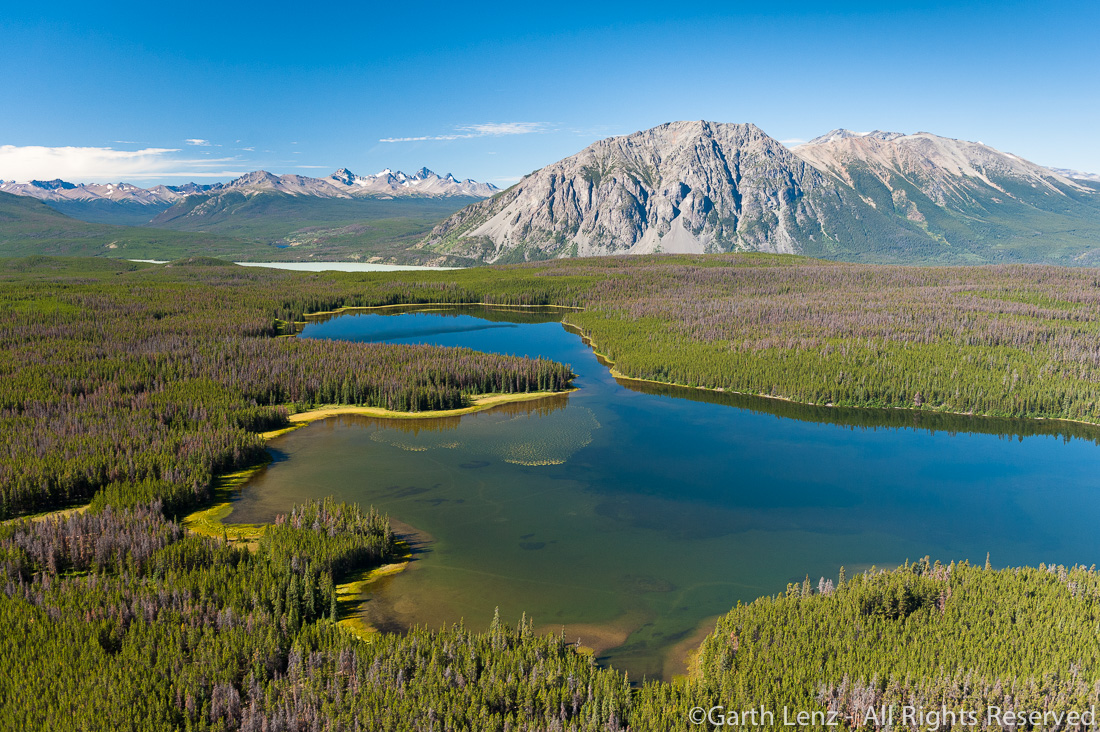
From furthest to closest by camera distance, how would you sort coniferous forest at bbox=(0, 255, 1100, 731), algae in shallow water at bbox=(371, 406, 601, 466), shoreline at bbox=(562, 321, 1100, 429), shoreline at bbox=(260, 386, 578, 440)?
shoreline at bbox=(562, 321, 1100, 429)
shoreline at bbox=(260, 386, 578, 440)
algae in shallow water at bbox=(371, 406, 601, 466)
coniferous forest at bbox=(0, 255, 1100, 731)

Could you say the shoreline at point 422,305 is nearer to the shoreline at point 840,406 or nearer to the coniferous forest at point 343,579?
the coniferous forest at point 343,579

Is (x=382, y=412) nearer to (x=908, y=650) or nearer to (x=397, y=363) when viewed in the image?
(x=397, y=363)

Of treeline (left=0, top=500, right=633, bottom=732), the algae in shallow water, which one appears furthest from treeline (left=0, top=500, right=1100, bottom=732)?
the algae in shallow water

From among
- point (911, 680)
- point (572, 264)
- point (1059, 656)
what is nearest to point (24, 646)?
point (911, 680)

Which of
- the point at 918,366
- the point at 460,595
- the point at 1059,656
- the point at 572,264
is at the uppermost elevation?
the point at 572,264

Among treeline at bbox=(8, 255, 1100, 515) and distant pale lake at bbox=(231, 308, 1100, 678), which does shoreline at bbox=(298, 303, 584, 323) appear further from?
distant pale lake at bbox=(231, 308, 1100, 678)

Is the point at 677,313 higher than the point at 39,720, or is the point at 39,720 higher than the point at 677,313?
the point at 677,313

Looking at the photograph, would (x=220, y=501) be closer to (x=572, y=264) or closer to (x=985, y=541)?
(x=985, y=541)

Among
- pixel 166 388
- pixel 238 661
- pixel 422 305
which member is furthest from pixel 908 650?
pixel 422 305

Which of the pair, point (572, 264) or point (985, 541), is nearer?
point (985, 541)
